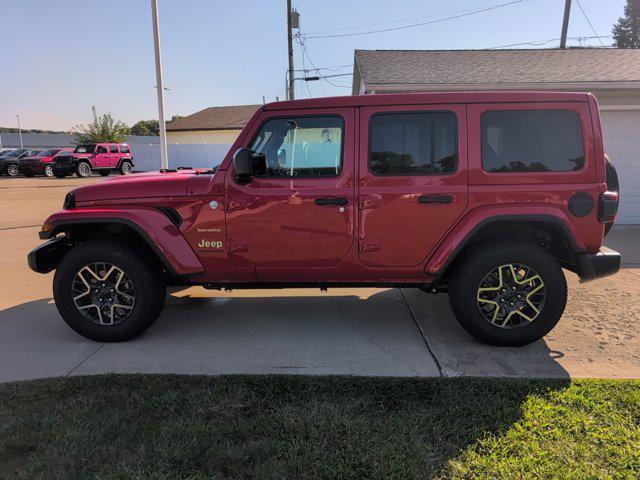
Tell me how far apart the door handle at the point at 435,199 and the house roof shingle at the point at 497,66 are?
6.07 metres

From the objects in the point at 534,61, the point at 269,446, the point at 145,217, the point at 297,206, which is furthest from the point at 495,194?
the point at 534,61

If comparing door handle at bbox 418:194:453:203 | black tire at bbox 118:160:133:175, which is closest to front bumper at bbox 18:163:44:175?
black tire at bbox 118:160:133:175

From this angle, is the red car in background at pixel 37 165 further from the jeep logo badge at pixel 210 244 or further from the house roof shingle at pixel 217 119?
the jeep logo badge at pixel 210 244

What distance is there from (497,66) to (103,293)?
9950mm

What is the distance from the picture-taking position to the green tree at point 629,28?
54.0 metres

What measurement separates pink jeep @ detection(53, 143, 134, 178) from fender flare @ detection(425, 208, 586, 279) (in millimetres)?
28125

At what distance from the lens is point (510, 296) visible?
Answer: 12.6ft

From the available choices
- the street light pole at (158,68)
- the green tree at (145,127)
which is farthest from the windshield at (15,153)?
the green tree at (145,127)

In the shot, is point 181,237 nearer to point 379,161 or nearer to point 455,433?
point 379,161

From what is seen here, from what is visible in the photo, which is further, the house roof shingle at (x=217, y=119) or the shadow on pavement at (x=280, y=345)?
the house roof shingle at (x=217, y=119)

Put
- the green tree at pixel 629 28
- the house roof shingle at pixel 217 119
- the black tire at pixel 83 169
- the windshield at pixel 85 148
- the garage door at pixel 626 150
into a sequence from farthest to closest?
the green tree at pixel 629 28 < the house roof shingle at pixel 217 119 < the windshield at pixel 85 148 < the black tire at pixel 83 169 < the garage door at pixel 626 150

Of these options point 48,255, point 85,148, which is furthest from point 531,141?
point 85,148

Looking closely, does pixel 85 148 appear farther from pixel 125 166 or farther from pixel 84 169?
pixel 125 166

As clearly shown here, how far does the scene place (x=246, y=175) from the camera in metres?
3.80
